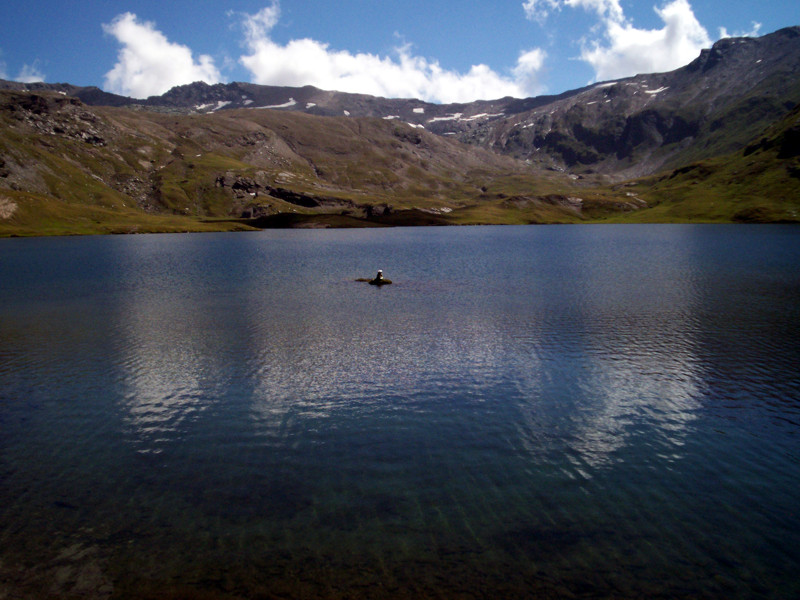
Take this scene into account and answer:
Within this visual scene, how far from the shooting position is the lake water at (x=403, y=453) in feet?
54.1

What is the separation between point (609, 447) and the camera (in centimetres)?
2512

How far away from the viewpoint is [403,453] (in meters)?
24.6

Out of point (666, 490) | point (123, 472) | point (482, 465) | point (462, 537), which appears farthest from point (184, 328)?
point (666, 490)

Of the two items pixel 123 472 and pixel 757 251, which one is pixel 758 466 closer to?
pixel 123 472

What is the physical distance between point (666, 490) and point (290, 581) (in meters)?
15.6

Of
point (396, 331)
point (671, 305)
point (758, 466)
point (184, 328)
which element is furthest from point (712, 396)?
point (184, 328)

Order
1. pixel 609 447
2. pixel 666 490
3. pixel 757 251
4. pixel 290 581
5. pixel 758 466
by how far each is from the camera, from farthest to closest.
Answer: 1. pixel 757 251
2. pixel 609 447
3. pixel 758 466
4. pixel 666 490
5. pixel 290 581

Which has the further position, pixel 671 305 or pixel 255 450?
pixel 671 305

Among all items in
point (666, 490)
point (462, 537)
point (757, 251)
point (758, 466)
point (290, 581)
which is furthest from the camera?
point (757, 251)

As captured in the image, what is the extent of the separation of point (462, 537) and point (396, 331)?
31.8 m

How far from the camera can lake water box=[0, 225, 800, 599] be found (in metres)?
16.5

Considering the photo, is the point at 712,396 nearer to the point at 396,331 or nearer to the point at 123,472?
the point at 396,331

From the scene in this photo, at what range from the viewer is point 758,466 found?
22906mm

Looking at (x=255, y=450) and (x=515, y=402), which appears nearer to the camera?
(x=255, y=450)
